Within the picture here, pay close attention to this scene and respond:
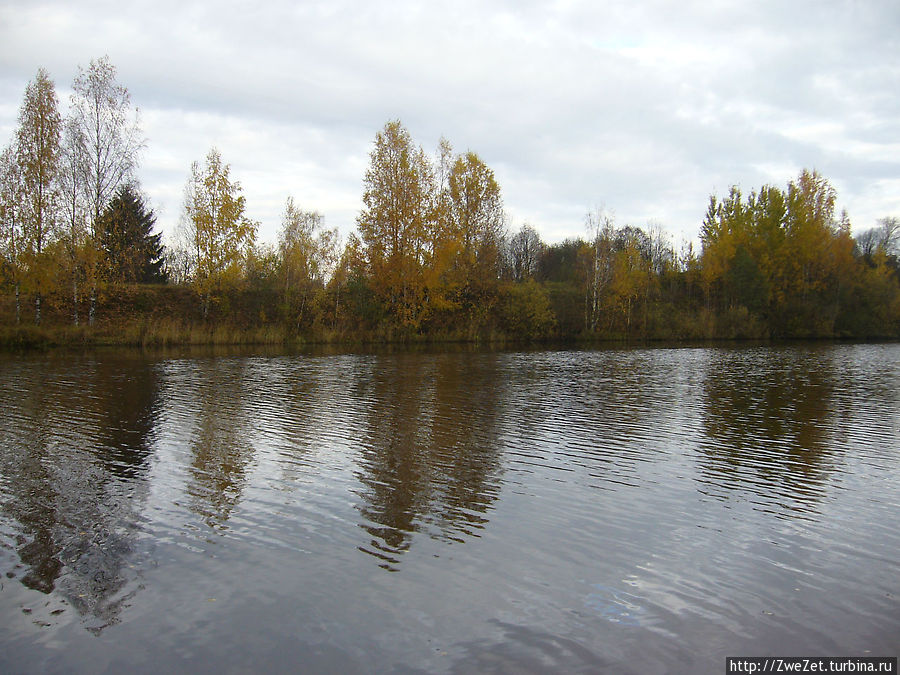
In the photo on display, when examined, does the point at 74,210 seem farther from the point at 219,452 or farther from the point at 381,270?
the point at 219,452

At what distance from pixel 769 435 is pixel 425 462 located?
6806mm

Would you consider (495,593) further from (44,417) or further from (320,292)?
(320,292)

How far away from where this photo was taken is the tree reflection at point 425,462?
6375 millimetres

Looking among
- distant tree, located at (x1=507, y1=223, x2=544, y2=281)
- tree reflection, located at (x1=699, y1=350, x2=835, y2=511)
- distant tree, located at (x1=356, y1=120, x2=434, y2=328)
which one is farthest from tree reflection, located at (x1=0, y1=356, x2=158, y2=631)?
distant tree, located at (x1=507, y1=223, x2=544, y2=281)

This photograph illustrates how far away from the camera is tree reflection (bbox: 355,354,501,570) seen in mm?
6375

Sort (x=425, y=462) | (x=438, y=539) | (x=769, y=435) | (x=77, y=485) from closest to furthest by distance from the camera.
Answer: (x=438, y=539), (x=77, y=485), (x=425, y=462), (x=769, y=435)

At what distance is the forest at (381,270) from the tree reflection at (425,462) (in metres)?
23.1

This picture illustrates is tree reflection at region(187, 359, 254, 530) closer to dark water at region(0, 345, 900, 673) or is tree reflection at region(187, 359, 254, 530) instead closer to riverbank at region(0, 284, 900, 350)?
dark water at region(0, 345, 900, 673)

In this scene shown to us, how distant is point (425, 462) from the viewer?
356 inches

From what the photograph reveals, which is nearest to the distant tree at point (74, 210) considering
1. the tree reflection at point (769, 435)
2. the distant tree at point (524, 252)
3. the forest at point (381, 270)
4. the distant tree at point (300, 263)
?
the forest at point (381, 270)

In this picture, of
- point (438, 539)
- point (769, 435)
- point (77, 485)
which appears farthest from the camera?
point (769, 435)

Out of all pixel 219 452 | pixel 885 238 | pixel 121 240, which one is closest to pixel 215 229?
pixel 121 240

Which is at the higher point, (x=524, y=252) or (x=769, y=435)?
(x=524, y=252)

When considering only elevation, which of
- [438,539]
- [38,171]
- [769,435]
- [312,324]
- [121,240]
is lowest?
[438,539]
